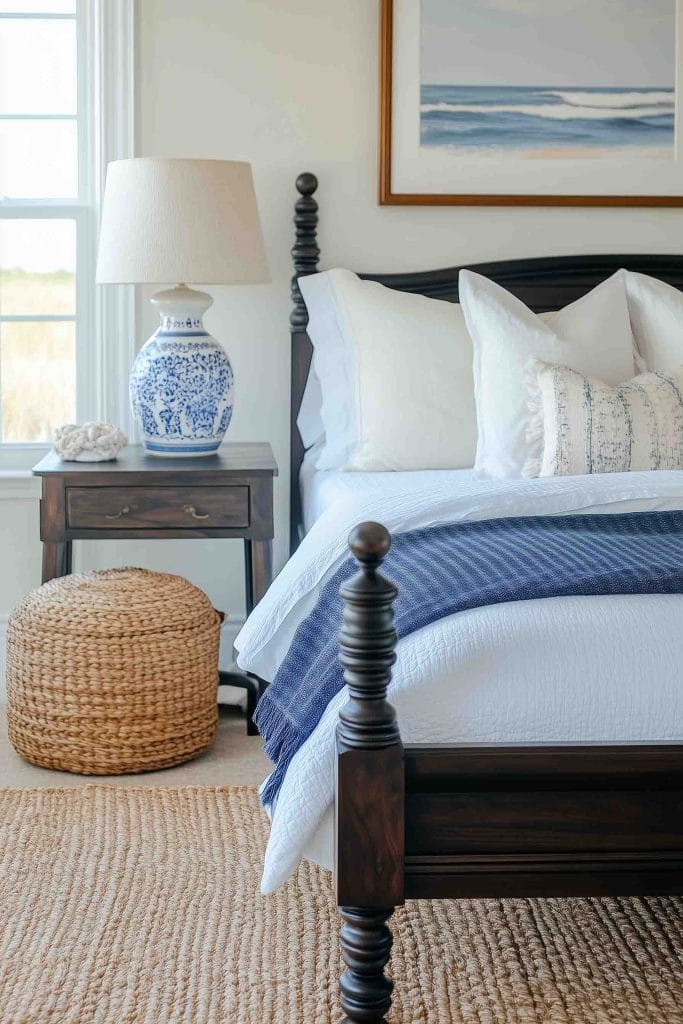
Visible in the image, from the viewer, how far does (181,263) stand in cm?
308

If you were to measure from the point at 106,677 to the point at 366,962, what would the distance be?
135cm

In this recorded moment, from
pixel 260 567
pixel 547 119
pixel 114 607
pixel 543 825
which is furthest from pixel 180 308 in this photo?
pixel 543 825

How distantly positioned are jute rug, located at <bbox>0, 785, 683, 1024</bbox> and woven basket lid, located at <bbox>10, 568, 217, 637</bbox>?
1.59 ft

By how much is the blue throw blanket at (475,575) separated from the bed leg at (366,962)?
31 cm

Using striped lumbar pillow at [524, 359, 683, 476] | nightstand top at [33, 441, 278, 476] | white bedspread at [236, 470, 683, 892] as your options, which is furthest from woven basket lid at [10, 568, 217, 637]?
white bedspread at [236, 470, 683, 892]

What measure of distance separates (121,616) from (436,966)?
3.90ft

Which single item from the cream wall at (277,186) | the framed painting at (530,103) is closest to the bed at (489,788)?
the cream wall at (277,186)

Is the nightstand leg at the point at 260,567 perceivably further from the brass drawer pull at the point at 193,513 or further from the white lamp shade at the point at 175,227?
the white lamp shade at the point at 175,227

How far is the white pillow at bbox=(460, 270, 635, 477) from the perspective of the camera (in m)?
3.03

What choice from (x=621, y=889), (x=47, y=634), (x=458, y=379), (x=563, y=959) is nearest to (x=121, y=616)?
(x=47, y=634)

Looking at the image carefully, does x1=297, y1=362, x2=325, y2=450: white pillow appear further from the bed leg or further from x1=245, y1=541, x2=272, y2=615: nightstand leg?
the bed leg

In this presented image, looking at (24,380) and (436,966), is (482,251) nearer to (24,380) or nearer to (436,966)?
(24,380)

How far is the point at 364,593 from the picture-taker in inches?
63.2

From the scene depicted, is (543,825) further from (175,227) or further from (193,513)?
(175,227)
